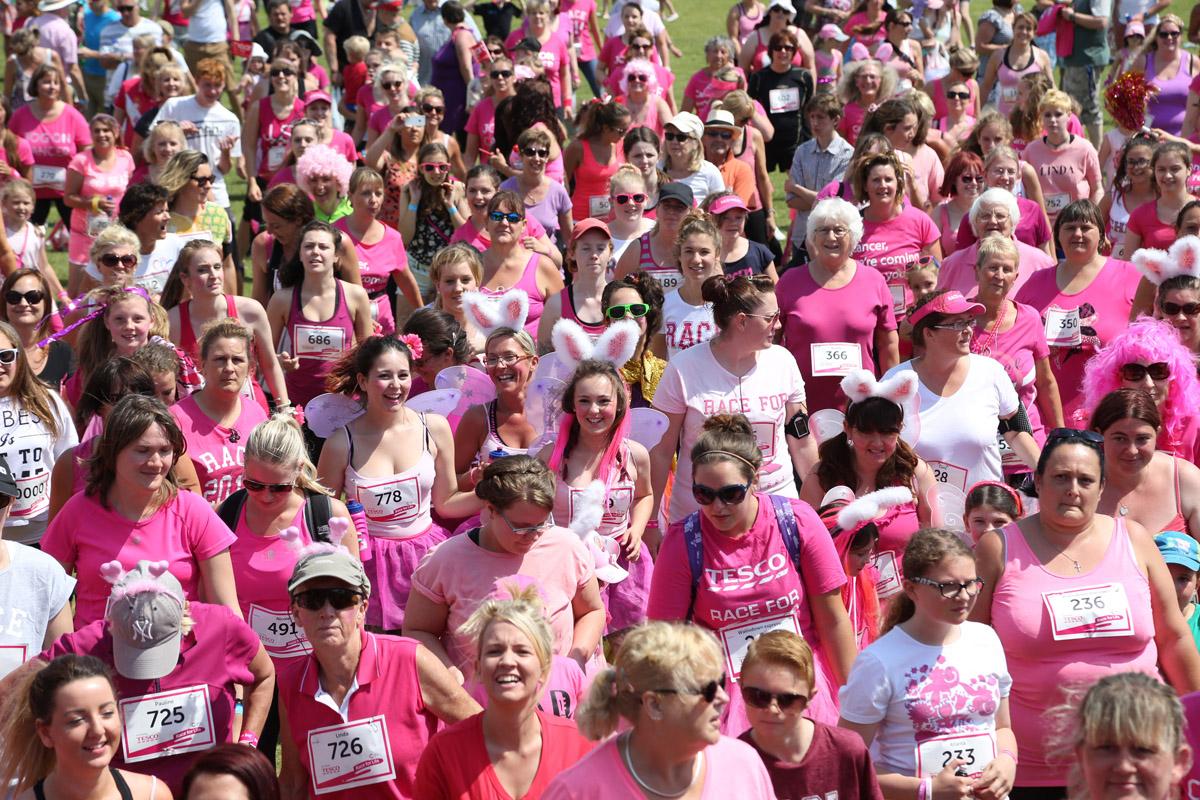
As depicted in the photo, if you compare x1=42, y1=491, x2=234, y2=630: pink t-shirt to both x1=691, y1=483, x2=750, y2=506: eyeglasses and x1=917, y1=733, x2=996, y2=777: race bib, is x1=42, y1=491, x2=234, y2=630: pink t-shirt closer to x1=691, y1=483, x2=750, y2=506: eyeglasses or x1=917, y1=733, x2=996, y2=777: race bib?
x1=691, y1=483, x2=750, y2=506: eyeglasses

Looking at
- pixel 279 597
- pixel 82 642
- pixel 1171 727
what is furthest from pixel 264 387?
pixel 1171 727

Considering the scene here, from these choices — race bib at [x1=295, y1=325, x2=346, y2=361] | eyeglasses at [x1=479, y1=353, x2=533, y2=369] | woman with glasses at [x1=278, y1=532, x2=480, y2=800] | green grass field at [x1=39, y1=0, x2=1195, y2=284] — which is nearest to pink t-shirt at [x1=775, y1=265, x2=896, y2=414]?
eyeglasses at [x1=479, y1=353, x2=533, y2=369]

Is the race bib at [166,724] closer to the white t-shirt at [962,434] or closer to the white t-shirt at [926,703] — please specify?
the white t-shirt at [926,703]

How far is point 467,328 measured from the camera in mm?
7277

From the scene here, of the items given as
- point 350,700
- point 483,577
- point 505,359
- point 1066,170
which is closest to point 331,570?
point 350,700

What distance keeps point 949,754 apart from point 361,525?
2235mm

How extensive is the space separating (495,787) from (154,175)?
670cm

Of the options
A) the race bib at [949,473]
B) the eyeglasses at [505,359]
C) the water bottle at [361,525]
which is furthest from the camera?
the eyeglasses at [505,359]

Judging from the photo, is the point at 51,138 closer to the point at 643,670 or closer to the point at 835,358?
the point at 835,358

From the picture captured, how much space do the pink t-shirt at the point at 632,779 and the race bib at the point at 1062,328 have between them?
4122 mm

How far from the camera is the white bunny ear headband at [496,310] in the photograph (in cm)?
666

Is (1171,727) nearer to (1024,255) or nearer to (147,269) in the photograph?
(1024,255)

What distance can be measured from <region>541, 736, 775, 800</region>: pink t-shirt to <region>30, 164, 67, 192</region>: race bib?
8.78 metres

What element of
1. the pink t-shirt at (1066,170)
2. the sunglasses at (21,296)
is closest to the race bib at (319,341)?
the sunglasses at (21,296)
